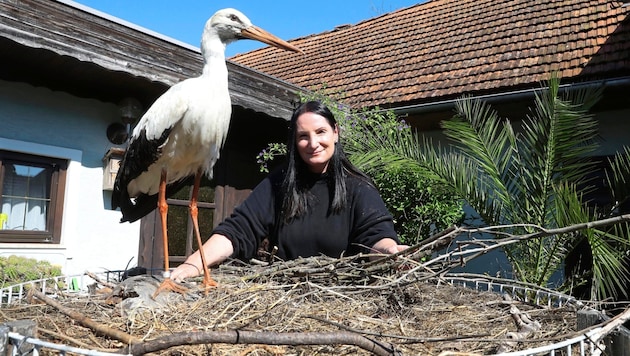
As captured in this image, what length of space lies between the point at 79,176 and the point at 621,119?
580 cm

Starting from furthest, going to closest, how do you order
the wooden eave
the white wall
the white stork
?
the white wall < the wooden eave < the white stork

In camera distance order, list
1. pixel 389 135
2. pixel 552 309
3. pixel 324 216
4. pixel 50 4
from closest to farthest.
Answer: pixel 552 309 < pixel 324 216 < pixel 50 4 < pixel 389 135

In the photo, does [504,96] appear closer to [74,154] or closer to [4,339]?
[74,154]

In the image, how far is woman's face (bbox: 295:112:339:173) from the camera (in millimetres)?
2350

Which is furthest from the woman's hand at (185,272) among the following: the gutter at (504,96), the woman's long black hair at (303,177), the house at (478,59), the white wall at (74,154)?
the house at (478,59)

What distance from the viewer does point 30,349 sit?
3.36 ft

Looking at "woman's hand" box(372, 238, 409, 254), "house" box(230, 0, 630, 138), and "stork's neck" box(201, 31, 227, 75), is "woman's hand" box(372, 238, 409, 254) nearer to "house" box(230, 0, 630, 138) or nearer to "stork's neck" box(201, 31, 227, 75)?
"stork's neck" box(201, 31, 227, 75)

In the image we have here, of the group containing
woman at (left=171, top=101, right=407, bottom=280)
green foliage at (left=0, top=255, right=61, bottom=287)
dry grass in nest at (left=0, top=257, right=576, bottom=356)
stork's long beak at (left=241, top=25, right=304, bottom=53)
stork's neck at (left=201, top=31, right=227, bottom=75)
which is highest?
stork's long beak at (left=241, top=25, right=304, bottom=53)

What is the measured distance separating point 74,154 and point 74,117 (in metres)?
0.34

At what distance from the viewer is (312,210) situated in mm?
2430

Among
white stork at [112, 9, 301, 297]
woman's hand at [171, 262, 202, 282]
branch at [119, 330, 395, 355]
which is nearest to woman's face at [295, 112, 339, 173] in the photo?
white stork at [112, 9, 301, 297]

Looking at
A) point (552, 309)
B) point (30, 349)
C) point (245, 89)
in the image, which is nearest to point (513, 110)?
point (245, 89)

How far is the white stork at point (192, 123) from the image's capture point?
7.24 ft

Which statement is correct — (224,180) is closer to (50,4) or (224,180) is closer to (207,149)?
(50,4)
